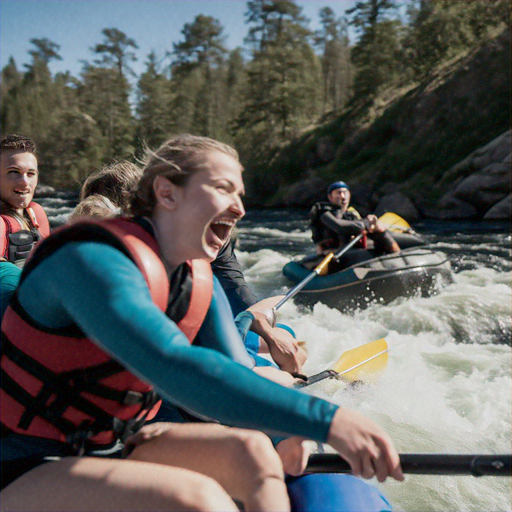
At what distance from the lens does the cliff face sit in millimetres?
15906

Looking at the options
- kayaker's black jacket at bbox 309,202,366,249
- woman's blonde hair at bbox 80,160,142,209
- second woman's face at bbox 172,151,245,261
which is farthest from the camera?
kayaker's black jacket at bbox 309,202,366,249

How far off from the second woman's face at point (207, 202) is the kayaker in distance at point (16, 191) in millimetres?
1804

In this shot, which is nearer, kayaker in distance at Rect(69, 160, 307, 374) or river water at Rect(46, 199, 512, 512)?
kayaker in distance at Rect(69, 160, 307, 374)

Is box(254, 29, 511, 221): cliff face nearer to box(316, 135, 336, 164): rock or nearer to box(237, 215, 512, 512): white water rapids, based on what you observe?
box(316, 135, 336, 164): rock

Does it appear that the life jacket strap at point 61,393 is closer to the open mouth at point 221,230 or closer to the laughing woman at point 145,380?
the laughing woman at point 145,380

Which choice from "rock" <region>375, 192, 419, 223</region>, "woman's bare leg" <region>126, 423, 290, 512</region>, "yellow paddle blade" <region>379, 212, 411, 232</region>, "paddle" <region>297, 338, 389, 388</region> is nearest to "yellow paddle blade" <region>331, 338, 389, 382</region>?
"paddle" <region>297, 338, 389, 388</region>

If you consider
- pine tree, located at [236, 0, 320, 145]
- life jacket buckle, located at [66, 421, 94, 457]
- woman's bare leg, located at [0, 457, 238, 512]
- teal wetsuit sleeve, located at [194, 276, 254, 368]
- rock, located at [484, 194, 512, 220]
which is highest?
pine tree, located at [236, 0, 320, 145]

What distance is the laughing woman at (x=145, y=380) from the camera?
→ 110cm

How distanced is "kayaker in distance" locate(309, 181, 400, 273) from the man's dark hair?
15.2 ft

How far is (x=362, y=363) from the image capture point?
3.62 meters

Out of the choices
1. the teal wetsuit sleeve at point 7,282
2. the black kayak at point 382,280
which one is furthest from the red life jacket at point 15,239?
the black kayak at point 382,280

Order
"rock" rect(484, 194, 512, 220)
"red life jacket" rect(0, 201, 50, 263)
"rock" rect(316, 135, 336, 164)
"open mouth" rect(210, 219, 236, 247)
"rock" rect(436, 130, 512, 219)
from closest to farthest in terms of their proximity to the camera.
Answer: "open mouth" rect(210, 219, 236, 247)
"red life jacket" rect(0, 201, 50, 263)
"rock" rect(484, 194, 512, 220)
"rock" rect(436, 130, 512, 219)
"rock" rect(316, 135, 336, 164)

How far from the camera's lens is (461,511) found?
248 centimetres

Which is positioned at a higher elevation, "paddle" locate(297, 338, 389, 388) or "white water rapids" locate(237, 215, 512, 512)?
"paddle" locate(297, 338, 389, 388)
